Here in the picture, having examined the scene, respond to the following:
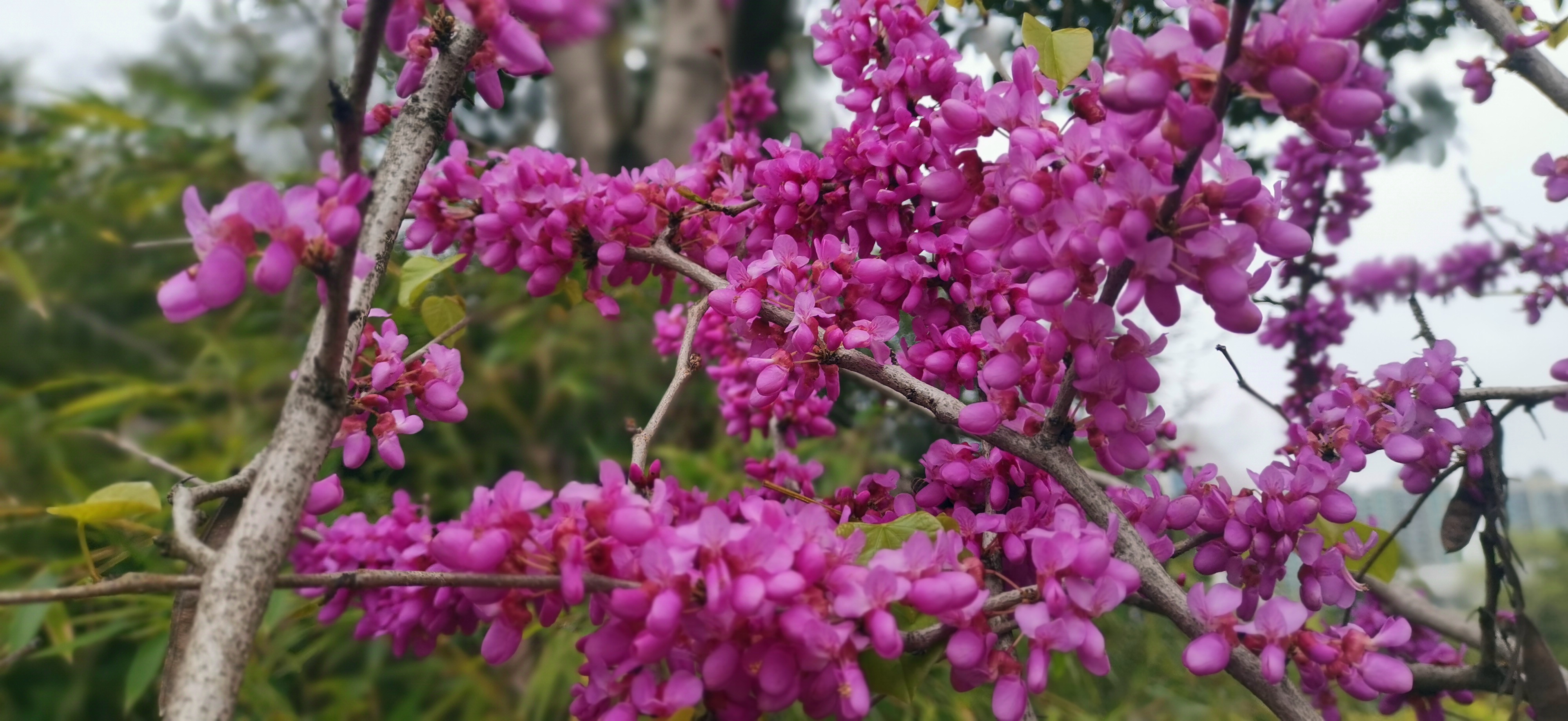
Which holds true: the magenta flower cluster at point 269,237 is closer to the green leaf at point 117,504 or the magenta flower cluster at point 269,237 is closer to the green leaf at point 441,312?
the green leaf at point 117,504

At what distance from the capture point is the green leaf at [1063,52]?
37cm

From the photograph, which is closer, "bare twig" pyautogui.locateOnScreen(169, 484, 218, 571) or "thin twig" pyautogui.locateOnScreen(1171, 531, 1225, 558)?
"bare twig" pyautogui.locateOnScreen(169, 484, 218, 571)

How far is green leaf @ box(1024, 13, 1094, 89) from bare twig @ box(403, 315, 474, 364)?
0.33 meters

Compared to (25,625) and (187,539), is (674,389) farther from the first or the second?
(25,625)

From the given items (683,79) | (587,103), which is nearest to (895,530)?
(683,79)

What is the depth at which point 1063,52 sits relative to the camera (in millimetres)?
377

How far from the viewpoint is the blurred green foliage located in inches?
34.1

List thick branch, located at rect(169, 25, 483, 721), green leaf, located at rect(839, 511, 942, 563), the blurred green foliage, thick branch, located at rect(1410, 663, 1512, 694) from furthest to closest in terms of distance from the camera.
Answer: the blurred green foliage, thick branch, located at rect(1410, 663, 1512, 694), green leaf, located at rect(839, 511, 942, 563), thick branch, located at rect(169, 25, 483, 721)

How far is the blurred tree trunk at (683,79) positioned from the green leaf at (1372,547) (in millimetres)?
1640

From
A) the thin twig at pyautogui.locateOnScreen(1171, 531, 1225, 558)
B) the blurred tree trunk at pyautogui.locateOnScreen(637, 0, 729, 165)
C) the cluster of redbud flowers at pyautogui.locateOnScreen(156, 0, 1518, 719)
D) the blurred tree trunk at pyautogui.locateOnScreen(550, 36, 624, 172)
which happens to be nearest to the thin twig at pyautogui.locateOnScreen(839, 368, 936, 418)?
the cluster of redbud flowers at pyautogui.locateOnScreen(156, 0, 1518, 719)

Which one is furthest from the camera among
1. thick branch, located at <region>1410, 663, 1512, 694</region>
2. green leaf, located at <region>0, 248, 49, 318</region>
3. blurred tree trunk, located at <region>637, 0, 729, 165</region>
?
blurred tree trunk, located at <region>637, 0, 729, 165</region>

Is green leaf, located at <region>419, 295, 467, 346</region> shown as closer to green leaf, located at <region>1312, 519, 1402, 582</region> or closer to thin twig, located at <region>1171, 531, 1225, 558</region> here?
thin twig, located at <region>1171, 531, 1225, 558</region>

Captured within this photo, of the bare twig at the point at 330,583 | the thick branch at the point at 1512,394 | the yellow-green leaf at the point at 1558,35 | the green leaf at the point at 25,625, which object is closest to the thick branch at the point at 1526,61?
the yellow-green leaf at the point at 1558,35

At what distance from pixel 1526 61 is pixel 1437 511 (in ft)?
0.93
